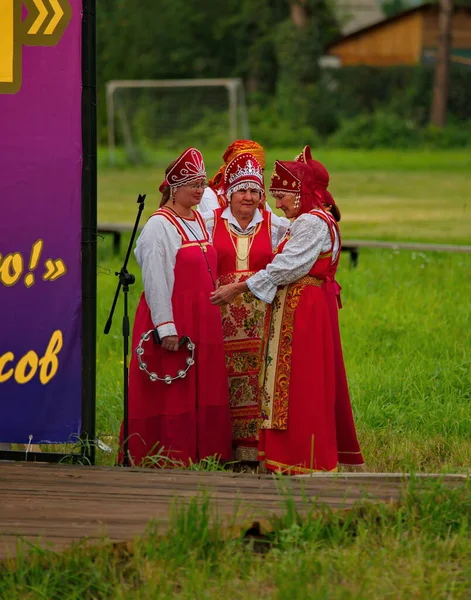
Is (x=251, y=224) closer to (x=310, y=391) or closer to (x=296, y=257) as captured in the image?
(x=296, y=257)

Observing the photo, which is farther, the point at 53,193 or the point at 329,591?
the point at 53,193

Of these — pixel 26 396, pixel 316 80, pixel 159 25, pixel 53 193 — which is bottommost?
pixel 26 396

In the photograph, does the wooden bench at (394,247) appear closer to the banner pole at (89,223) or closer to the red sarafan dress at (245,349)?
the red sarafan dress at (245,349)

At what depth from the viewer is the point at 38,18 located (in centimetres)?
521

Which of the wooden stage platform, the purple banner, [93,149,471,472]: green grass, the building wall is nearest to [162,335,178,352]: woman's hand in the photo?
[93,149,471,472]: green grass

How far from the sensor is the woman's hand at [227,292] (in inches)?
239

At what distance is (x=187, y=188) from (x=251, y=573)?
2335mm

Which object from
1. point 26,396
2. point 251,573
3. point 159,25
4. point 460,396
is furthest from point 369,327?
point 159,25

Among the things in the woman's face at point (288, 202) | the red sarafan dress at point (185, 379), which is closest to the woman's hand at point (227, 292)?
the red sarafan dress at point (185, 379)

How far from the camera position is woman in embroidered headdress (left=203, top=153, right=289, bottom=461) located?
6.52m

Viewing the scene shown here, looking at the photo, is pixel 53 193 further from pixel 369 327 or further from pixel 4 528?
pixel 369 327

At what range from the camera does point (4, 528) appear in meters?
4.48

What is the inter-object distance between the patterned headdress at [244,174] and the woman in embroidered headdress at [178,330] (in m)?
0.30

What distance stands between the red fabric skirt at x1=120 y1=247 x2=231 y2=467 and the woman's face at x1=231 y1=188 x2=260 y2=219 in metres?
0.31
